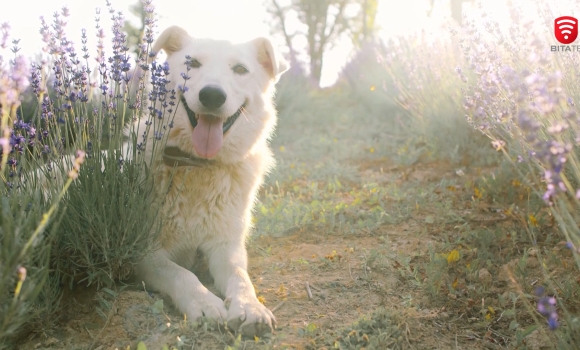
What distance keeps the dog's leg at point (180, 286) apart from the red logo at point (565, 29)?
8.72 ft

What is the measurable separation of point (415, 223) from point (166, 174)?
1.98 meters

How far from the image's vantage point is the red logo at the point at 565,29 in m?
3.16

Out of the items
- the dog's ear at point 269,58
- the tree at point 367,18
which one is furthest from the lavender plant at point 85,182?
the tree at point 367,18

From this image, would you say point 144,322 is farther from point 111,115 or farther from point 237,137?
point 237,137

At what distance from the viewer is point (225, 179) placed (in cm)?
303

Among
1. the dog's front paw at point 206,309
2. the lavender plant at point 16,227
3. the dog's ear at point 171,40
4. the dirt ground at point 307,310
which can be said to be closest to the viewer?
the lavender plant at point 16,227

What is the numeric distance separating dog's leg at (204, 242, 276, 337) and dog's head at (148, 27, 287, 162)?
58 centimetres

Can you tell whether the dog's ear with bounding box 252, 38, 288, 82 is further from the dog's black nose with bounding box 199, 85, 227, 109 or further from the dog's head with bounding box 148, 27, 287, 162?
the dog's black nose with bounding box 199, 85, 227, 109

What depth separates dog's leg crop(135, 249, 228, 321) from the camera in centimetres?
229

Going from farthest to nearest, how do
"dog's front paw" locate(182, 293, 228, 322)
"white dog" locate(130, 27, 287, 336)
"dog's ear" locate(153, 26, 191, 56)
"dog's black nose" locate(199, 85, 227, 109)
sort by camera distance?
"dog's ear" locate(153, 26, 191, 56)
"dog's black nose" locate(199, 85, 227, 109)
"white dog" locate(130, 27, 287, 336)
"dog's front paw" locate(182, 293, 228, 322)

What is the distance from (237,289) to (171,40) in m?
1.81

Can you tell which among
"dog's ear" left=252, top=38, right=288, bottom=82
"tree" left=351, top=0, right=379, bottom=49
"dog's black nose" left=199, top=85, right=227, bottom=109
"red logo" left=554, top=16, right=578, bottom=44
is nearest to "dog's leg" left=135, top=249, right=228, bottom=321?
"dog's black nose" left=199, top=85, right=227, bottom=109

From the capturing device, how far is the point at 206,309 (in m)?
2.29

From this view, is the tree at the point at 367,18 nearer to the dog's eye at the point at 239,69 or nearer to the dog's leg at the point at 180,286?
the dog's eye at the point at 239,69
